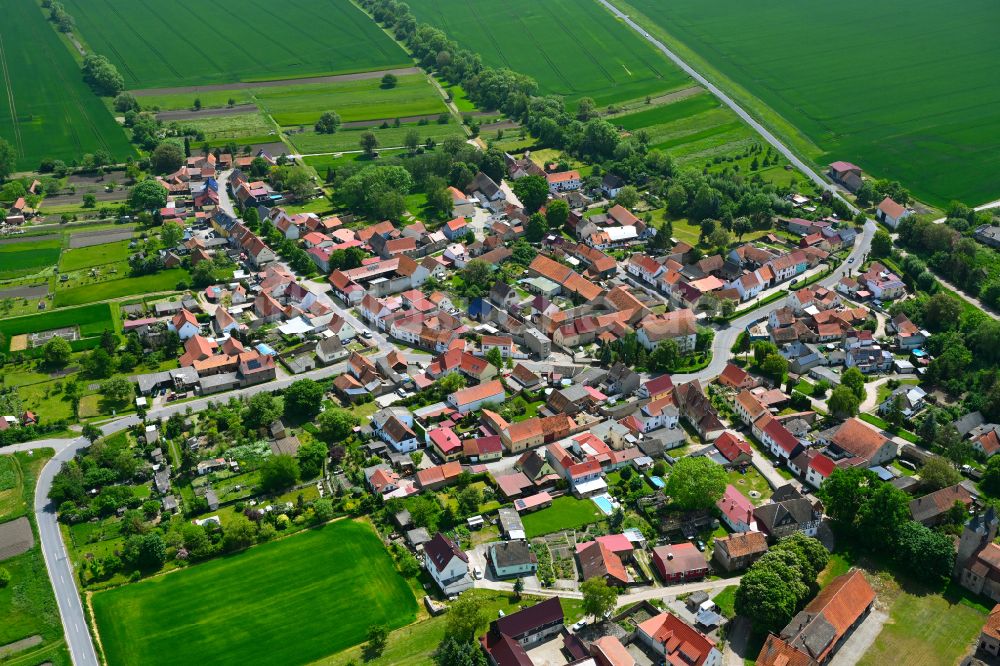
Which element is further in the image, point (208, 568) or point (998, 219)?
point (998, 219)

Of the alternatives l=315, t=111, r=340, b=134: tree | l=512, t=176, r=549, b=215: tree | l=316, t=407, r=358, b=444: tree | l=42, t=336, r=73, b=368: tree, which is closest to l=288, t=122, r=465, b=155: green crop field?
l=315, t=111, r=340, b=134: tree

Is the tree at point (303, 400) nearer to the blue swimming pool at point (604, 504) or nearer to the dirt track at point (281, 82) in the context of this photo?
the blue swimming pool at point (604, 504)

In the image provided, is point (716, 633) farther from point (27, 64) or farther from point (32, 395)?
point (27, 64)

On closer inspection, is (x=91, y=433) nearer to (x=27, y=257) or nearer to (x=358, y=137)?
(x=27, y=257)

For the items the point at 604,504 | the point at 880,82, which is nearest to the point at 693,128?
the point at 880,82

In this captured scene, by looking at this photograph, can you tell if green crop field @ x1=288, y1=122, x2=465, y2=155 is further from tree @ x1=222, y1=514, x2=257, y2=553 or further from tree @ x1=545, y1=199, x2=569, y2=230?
Answer: tree @ x1=222, y1=514, x2=257, y2=553

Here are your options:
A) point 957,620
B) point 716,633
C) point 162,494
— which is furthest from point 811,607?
point 162,494

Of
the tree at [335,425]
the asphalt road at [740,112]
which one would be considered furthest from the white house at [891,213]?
the tree at [335,425]
